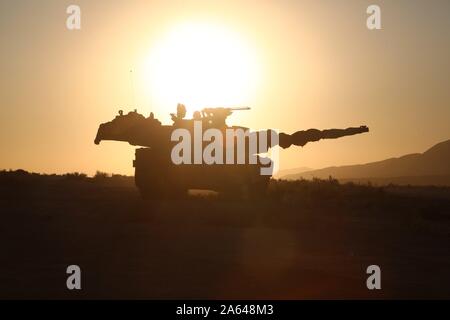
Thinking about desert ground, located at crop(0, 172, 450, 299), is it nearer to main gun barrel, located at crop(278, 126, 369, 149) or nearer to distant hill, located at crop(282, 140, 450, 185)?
main gun barrel, located at crop(278, 126, 369, 149)

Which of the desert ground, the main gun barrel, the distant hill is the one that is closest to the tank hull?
the desert ground

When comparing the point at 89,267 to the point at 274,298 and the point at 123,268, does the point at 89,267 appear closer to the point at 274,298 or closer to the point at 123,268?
the point at 123,268

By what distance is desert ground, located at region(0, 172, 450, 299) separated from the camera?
34.6ft

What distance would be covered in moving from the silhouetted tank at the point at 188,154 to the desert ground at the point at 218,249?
2.09 feet

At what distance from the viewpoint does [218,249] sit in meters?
14.1

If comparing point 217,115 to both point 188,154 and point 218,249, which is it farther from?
point 218,249

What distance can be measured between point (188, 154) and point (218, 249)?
32.6 feet

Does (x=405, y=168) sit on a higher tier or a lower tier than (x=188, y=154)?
higher

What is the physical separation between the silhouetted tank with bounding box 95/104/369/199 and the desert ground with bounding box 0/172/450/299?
64 cm

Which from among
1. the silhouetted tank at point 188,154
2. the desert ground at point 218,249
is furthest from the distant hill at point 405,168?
the desert ground at point 218,249

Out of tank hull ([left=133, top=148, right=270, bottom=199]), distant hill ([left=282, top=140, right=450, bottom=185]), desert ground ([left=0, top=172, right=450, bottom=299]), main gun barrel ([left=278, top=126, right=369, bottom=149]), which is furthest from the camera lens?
distant hill ([left=282, top=140, right=450, bottom=185])

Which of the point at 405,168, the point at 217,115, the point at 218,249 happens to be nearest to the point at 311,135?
the point at 217,115

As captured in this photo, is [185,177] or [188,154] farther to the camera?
[188,154]

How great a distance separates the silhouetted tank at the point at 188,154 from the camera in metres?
23.4
